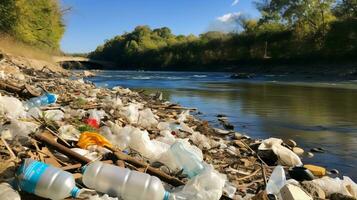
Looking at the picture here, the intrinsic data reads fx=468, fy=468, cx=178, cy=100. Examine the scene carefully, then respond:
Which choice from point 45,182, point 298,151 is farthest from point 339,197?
point 298,151

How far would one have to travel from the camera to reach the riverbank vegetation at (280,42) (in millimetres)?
65375

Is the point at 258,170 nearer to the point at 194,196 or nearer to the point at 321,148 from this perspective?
the point at 194,196

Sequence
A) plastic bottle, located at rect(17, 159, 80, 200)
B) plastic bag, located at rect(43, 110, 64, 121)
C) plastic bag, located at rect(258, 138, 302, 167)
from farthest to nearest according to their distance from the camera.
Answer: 1. plastic bag, located at rect(258, 138, 302, 167)
2. plastic bag, located at rect(43, 110, 64, 121)
3. plastic bottle, located at rect(17, 159, 80, 200)

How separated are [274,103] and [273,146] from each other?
470 inches

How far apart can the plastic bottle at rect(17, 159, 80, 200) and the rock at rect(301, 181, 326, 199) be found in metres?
2.84

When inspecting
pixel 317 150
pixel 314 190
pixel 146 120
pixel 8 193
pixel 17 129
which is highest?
pixel 17 129

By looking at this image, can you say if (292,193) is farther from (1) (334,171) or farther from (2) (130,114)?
(2) (130,114)

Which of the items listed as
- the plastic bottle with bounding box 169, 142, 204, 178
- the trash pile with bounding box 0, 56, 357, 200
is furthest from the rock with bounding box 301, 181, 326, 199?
the plastic bottle with bounding box 169, 142, 204, 178

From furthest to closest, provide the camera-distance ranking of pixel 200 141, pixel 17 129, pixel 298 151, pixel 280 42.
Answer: pixel 280 42, pixel 298 151, pixel 200 141, pixel 17 129

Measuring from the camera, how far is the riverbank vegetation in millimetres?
65375

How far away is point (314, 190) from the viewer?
17.5 ft

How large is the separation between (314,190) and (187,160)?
1.61m

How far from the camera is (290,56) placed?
69.0 m

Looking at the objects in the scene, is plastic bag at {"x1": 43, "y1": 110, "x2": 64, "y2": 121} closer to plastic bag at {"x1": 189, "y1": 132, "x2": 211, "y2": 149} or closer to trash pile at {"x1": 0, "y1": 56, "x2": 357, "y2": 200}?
trash pile at {"x1": 0, "y1": 56, "x2": 357, "y2": 200}
